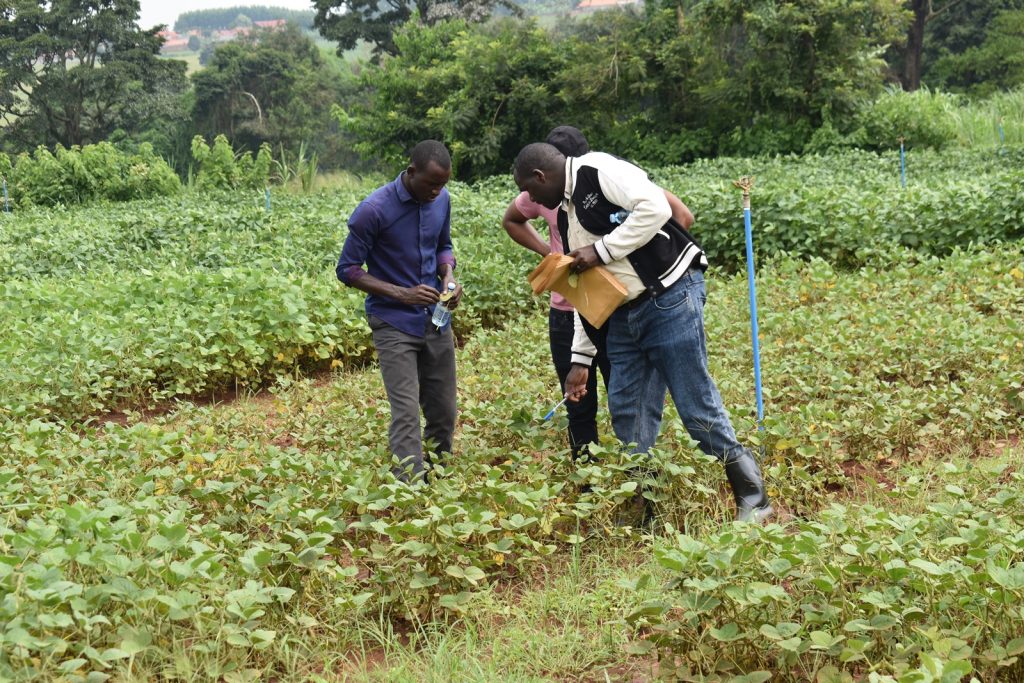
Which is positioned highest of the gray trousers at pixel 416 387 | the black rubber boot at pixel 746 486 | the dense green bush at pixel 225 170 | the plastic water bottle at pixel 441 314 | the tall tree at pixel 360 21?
the tall tree at pixel 360 21

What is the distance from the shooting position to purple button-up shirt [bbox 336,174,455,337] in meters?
5.12

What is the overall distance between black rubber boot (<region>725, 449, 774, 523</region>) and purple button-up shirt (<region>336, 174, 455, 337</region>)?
1660 millimetres

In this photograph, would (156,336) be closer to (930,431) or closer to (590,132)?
(930,431)

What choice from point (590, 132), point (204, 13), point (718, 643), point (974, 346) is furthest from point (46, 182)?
point (204, 13)

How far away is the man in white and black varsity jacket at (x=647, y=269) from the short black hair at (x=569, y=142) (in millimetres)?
583

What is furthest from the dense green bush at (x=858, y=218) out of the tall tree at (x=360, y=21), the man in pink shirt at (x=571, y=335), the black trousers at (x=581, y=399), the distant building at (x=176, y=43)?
the distant building at (x=176, y=43)

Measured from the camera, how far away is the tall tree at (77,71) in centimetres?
3794

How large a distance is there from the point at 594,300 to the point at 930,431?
2148 mm

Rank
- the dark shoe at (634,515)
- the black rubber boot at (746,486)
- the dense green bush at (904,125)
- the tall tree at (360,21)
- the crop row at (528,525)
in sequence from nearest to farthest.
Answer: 1. the crop row at (528,525)
2. the black rubber boot at (746,486)
3. the dark shoe at (634,515)
4. the dense green bush at (904,125)
5. the tall tree at (360,21)

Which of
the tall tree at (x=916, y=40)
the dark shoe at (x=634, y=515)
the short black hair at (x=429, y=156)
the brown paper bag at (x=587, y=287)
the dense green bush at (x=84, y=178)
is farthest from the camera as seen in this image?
the tall tree at (x=916, y=40)

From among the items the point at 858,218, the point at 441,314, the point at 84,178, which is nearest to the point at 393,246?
the point at 441,314

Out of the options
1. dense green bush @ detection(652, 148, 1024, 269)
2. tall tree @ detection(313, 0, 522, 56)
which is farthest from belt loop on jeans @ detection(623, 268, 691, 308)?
tall tree @ detection(313, 0, 522, 56)

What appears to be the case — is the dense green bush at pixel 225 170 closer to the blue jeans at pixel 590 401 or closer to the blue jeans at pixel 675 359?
the blue jeans at pixel 590 401

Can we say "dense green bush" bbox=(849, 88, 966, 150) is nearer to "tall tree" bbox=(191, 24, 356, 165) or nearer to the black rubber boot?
the black rubber boot
